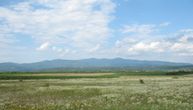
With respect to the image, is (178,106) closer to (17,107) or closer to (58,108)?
(58,108)

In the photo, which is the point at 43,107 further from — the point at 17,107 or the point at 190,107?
the point at 190,107

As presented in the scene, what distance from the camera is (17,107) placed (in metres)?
30.9

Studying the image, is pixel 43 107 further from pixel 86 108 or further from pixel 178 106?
pixel 178 106

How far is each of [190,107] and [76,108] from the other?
9.17 meters

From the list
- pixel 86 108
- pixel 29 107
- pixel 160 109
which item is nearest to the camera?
pixel 160 109

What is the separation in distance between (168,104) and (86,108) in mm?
7105

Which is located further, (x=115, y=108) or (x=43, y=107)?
(x=43, y=107)

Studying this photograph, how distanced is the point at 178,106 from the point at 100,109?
6338mm

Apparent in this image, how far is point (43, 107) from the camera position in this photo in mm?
30250

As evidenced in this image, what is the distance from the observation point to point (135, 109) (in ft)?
87.5

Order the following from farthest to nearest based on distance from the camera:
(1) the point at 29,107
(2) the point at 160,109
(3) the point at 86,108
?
(1) the point at 29,107 < (3) the point at 86,108 < (2) the point at 160,109

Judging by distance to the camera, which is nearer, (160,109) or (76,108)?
(160,109)

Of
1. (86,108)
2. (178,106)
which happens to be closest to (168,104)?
(178,106)

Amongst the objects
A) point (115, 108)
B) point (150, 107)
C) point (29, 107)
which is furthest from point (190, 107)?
point (29, 107)
